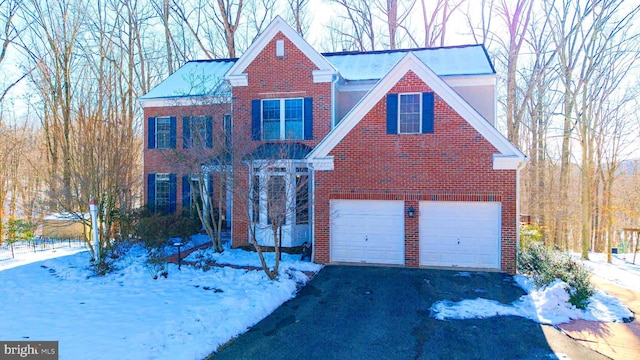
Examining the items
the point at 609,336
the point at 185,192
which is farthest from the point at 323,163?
the point at 185,192

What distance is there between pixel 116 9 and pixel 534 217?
29284mm

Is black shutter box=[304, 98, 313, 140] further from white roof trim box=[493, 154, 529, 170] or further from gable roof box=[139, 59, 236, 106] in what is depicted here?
white roof trim box=[493, 154, 529, 170]

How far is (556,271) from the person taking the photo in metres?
8.80

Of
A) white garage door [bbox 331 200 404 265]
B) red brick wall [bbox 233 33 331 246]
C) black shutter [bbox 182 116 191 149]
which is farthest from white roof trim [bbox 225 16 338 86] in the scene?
white garage door [bbox 331 200 404 265]

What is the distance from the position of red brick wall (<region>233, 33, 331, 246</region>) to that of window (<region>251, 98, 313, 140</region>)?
205 mm

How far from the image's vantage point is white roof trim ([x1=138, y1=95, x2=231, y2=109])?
1255cm

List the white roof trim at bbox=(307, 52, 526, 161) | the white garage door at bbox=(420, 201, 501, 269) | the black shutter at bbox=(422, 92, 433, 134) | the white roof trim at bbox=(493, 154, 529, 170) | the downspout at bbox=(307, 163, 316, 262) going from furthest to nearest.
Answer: the downspout at bbox=(307, 163, 316, 262)
the black shutter at bbox=(422, 92, 433, 134)
the white garage door at bbox=(420, 201, 501, 269)
the white roof trim at bbox=(307, 52, 526, 161)
the white roof trim at bbox=(493, 154, 529, 170)

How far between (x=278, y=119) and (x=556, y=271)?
932 cm

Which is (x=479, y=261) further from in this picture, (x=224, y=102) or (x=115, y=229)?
(x=115, y=229)

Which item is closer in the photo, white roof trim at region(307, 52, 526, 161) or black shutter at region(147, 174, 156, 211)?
white roof trim at region(307, 52, 526, 161)

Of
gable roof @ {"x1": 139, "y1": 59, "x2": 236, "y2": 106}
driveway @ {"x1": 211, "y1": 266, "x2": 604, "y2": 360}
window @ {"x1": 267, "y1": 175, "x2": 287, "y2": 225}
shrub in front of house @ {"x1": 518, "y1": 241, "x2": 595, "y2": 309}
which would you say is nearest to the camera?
driveway @ {"x1": 211, "y1": 266, "x2": 604, "y2": 360}

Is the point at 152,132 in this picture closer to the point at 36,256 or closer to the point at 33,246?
the point at 33,246

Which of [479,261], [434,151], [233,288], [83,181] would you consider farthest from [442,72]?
[83,181]

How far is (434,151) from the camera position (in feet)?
35.3
